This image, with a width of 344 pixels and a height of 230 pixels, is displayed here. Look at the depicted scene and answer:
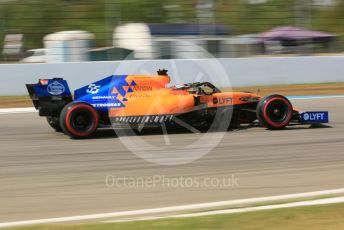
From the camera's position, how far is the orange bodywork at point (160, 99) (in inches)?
345

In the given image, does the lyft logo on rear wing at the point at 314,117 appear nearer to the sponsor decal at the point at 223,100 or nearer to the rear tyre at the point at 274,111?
the rear tyre at the point at 274,111

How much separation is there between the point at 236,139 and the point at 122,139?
1723 mm

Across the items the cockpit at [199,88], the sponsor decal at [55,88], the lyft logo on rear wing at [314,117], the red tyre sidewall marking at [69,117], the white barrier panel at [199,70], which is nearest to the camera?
the red tyre sidewall marking at [69,117]

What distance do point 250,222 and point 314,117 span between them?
5453 millimetres

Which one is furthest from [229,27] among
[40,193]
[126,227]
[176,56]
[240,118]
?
[126,227]

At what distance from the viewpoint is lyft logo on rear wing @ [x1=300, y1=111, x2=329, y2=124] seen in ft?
31.1

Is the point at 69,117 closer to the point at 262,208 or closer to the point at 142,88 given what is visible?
the point at 142,88

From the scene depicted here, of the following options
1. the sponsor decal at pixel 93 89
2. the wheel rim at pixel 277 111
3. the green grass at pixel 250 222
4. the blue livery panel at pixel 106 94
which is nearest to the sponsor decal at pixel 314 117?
the wheel rim at pixel 277 111

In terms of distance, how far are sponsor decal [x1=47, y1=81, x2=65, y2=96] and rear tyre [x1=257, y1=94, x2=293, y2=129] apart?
10.1 ft

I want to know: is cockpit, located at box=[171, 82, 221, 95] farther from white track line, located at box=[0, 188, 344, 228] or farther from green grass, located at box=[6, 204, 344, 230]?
green grass, located at box=[6, 204, 344, 230]

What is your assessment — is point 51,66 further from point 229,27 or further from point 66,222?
point 66,222

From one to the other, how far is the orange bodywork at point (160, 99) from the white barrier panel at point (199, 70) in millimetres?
5175

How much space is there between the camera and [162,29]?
59.3 feet

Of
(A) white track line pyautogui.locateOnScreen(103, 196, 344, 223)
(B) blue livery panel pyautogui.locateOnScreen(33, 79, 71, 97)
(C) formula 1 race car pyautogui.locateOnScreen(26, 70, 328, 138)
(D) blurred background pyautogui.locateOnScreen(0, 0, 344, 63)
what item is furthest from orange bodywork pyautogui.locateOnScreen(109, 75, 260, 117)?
(D) blurred background pyautogui.locateOnScreen(0, 0, 344, 63)
